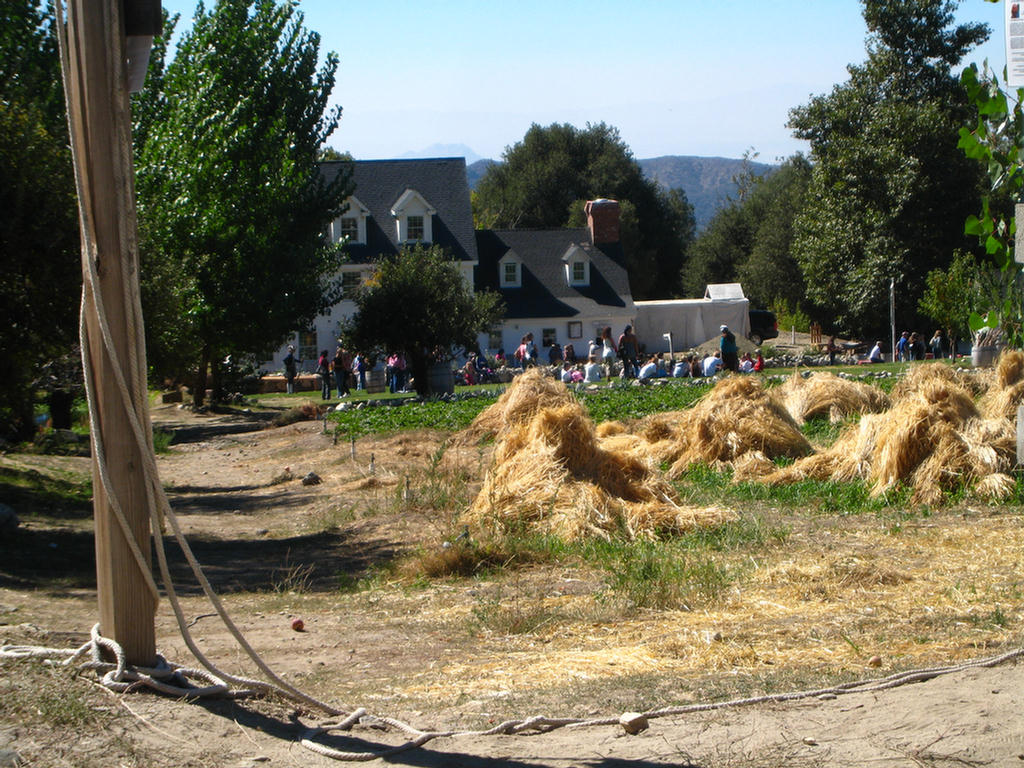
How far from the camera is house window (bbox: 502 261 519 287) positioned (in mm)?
49281

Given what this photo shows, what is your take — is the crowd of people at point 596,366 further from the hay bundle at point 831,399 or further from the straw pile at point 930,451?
the straw pile at point 930,451

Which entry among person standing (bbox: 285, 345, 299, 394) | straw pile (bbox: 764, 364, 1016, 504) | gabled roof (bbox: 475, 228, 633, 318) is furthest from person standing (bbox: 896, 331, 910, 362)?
straw pile (bbox: 764, 364, 1016, 504)

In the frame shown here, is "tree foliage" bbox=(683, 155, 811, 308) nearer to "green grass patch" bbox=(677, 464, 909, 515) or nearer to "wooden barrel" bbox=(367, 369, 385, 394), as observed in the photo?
"wooden barrel" bbox=(367, 369, 385, 394)

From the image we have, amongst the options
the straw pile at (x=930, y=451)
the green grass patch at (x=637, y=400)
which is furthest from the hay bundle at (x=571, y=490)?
the green grass patch at (x=637, y=400)

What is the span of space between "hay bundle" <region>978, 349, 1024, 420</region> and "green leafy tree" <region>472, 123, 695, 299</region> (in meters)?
54.8

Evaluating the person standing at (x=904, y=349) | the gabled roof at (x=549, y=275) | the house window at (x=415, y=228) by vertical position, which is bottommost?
the person standing at (x=904, y=349)

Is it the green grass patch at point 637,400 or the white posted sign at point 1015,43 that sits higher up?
the white posted sign at point 1015,43

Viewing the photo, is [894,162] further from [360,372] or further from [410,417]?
[410,417]

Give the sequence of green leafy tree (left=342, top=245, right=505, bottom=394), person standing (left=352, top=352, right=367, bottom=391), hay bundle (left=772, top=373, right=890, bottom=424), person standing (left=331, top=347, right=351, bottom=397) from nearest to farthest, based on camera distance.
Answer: hay bundle (left=772, top=373, right=890, bottom=424), green leafy tree (left=342, top=245, right=505, bottom=394), person standing (left=331, top=347, right=351, bottom=397), person standing (left=352, top=352, right=367, bottom=391)

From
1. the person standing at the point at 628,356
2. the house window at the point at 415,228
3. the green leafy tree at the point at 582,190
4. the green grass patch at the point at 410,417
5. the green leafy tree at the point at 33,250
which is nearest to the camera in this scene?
the green leafy tree at the point at 33,250

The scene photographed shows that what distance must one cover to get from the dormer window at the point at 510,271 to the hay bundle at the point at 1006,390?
35.0 meters

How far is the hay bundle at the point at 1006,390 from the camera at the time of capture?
42.6ft

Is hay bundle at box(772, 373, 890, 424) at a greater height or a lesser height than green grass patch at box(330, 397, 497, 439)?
greater

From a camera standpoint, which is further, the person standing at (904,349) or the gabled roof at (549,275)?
the gabled roof at (549,275)
